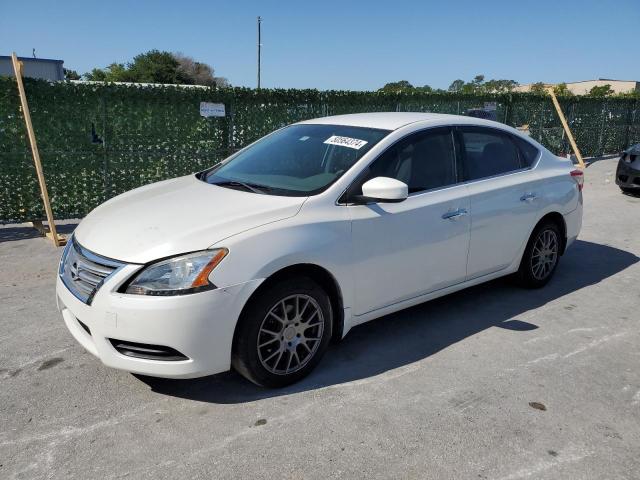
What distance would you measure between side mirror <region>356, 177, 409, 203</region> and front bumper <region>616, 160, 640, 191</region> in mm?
9014

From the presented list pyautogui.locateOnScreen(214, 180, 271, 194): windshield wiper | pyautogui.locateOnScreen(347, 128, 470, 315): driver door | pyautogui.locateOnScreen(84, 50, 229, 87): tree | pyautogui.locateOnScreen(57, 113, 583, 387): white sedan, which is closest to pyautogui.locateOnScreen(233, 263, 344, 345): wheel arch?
pyautogui.locateOnScreen(57, 113, 583, 387): white sedan

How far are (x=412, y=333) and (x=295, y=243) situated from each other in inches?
60.0

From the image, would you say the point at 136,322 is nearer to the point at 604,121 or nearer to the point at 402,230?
the point at 402,230

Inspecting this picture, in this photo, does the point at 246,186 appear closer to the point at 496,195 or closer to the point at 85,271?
the point at 85,271

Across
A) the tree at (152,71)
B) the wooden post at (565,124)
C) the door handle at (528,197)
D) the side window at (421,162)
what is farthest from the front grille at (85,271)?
the tree at (152,71)

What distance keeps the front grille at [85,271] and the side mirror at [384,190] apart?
1.54 metres

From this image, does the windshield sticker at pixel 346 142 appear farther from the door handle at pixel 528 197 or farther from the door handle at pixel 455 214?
the door handle at pixel 528 197

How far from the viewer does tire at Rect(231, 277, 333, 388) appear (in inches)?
120

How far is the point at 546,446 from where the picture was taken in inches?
110

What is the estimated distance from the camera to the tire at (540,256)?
4961 millimetres

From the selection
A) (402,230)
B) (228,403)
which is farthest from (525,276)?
(228,403)

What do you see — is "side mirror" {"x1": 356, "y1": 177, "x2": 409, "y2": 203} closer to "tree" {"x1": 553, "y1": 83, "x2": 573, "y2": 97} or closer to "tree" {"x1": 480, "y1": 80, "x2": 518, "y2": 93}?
"tree" {"x1": 553, "y1": 83, "x2": 573, "y2": 97}

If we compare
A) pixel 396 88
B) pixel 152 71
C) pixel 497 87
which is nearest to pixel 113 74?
pixel 152 71

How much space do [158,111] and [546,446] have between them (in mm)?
7411
